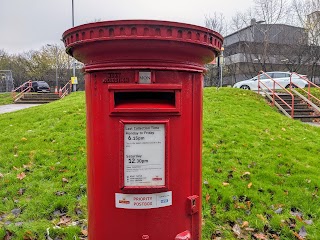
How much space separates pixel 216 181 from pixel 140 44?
11.1ft

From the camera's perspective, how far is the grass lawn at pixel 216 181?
3693 mm

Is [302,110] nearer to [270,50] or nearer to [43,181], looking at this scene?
[43,181]

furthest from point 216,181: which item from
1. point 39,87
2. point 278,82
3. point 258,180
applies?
point 39,87

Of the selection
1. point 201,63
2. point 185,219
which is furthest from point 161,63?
point 185,219

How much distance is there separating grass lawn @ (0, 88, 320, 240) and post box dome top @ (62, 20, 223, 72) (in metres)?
2.26

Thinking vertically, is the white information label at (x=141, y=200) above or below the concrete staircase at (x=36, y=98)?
below

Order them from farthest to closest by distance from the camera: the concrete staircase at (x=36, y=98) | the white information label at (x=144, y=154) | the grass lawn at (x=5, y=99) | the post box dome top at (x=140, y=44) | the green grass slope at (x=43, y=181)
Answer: the concrete staircase at (x=36, y=98), the grass lawn at (x=5, y=99), the green grass slope at (x=43, y=181), the white information label at (x=144, y=154), the post box dome top at (x=140, y=44)

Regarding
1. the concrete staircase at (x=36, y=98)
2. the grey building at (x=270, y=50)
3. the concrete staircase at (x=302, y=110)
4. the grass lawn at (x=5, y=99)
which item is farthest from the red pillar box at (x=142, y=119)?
the grey building at (x=270, y=50)

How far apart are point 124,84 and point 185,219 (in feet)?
2.89

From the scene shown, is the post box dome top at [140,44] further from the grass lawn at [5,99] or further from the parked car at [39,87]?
the parked car at [39,87]

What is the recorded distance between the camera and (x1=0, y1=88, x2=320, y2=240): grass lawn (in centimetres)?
369

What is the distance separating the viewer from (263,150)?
6211 mm

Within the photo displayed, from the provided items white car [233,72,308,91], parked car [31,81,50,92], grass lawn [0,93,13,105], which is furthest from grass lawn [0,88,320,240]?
parked car [31,81,50,92]

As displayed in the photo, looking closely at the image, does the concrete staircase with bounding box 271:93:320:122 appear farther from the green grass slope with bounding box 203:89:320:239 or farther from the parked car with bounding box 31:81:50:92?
the parked car with bounding box 31:81:50:92
